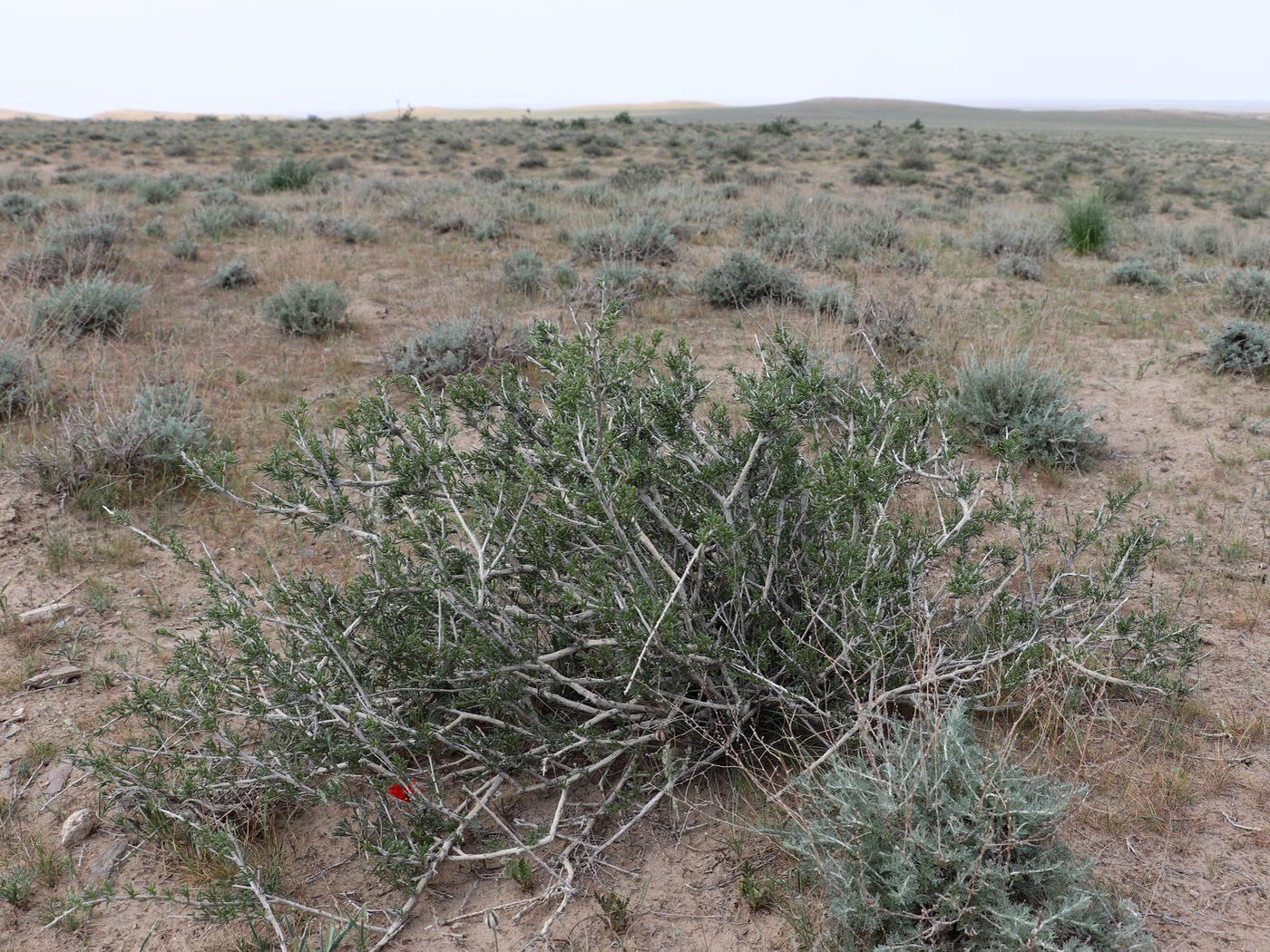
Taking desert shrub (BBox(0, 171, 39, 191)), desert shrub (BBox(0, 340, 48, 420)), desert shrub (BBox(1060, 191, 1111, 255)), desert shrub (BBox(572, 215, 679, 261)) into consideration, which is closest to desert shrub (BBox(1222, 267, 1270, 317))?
desert shrub (BBox(1060, 191, 1111, 255))

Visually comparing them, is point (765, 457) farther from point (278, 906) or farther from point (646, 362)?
point (278, 906)

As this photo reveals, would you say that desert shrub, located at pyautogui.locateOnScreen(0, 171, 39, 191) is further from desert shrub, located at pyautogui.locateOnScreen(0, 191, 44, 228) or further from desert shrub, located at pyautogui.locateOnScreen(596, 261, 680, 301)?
desert shrub, located at pyautogui.locateOnScreen(596, 261, 680, 301)

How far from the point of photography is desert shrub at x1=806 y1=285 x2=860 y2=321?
21.7 ft

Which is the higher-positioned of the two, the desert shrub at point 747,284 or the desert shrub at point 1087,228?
the desert shrub at point 1087,228

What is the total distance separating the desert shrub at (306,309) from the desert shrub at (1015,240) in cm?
686

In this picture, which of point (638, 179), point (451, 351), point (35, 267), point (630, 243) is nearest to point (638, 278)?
point (630, 243)

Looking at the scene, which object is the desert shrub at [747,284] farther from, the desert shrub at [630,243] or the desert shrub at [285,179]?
the desert shrub at [285,179]

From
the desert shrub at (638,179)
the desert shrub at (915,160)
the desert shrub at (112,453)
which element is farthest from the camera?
the desert shrub at (915,160)

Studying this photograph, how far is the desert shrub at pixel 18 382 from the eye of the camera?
501cm

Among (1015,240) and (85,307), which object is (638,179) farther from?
(85,307)

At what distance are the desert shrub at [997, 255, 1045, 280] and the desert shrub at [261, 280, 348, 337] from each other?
21.4 ft

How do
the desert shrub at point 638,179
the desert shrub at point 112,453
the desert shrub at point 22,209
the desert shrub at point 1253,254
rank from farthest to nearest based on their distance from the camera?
the desert shrub at point 638,179, the desert shrub at point 22,209, the desert shrub at point 1253,254, the desert shrub at point 112,453

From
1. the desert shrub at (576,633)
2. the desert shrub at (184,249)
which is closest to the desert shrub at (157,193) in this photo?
the desert shrub at (184,249)

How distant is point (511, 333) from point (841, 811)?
5189mm
